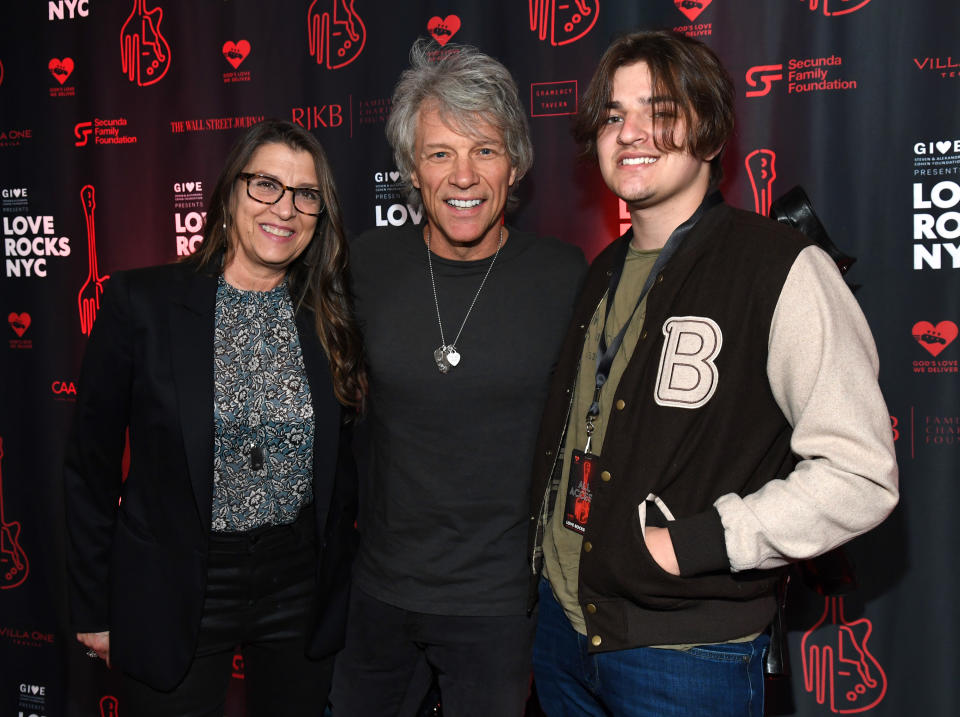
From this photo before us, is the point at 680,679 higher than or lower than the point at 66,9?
lower

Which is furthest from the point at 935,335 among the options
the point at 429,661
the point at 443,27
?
the point at 443,27

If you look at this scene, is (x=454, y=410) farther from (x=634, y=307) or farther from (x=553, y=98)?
(x=553, y=98)

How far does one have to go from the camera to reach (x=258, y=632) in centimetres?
185

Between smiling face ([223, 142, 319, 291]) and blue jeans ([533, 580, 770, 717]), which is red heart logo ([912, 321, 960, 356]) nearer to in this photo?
blue jeans ([533, 580, 770, 717])

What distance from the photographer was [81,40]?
3.07m

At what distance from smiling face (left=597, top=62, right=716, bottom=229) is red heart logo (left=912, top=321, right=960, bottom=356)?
109 centimetres

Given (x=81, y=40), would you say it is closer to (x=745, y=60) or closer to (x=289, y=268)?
(x=289, y=268)

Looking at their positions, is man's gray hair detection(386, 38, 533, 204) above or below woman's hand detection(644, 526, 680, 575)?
above

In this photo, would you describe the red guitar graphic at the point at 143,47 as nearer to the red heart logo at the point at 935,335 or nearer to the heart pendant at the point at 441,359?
the heart pendant at the point at 441,359

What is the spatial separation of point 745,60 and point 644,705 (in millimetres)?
1868

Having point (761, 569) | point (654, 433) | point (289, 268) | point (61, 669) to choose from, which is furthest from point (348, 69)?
point (61, 669)

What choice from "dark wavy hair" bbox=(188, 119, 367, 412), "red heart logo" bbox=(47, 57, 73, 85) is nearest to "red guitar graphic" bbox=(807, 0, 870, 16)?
"dark wavy hair" bbox=(188, 119, 367, 412)

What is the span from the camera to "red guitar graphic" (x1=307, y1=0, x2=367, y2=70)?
8.96 feet

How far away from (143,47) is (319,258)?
1.60m
